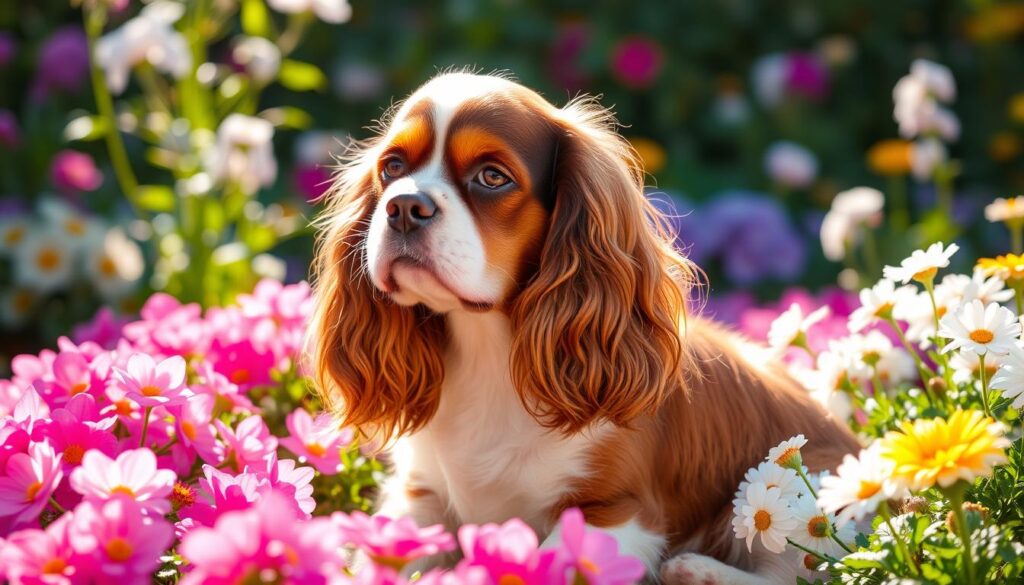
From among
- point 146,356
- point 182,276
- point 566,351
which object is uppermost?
point 566,351

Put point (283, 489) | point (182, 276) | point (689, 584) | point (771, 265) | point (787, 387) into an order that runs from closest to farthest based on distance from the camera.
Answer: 1. point (283, 489)
2. point (689, 584)
3. point (787, 387)
4. point (182, 276)
5. point (771, 265)

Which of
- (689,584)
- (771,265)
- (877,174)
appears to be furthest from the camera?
(877,174)

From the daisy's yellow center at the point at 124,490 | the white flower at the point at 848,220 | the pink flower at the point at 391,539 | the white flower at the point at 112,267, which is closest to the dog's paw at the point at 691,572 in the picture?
the pink flower at the point at 391,539

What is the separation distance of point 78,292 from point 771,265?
3.07 metres

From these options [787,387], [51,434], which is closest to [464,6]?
[787,387]

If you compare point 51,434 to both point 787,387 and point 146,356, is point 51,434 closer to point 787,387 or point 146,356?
point 146,356

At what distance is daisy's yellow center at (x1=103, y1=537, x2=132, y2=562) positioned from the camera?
1658 mm

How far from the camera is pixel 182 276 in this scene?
3.96 m

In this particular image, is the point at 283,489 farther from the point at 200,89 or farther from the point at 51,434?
the point at 200,89

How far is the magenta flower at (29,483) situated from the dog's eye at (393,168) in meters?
0.86

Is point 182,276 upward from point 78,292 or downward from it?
upward

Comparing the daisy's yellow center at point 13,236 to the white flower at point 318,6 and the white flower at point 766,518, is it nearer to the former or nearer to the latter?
the white flower at point 318,6

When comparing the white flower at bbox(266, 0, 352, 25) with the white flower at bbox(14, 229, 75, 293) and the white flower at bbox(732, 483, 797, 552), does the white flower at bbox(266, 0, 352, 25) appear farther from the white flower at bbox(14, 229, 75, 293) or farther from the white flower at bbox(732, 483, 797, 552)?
the white flower at bbox(732, 483, 797, 552)

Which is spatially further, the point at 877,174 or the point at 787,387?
the point at 877,174
